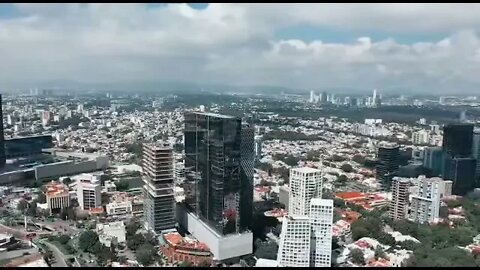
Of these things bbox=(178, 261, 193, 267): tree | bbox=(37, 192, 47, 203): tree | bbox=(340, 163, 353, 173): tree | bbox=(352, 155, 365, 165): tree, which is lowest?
bbox=(37, 192, 47, 203): tree

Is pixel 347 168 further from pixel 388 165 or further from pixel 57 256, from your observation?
pixel 57 256

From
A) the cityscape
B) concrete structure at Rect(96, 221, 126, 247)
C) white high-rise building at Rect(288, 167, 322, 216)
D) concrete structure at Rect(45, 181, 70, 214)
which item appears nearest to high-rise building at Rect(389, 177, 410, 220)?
the cityscape

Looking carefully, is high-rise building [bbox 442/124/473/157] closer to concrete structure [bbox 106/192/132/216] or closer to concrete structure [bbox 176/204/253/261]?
concrete structure [bbox 176/204/253/261]

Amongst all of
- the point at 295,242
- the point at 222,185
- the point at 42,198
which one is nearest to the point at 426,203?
the point at 295,242

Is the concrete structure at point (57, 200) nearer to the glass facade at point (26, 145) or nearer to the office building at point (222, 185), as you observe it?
the office building at point (222, 185)

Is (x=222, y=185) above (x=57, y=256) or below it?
above

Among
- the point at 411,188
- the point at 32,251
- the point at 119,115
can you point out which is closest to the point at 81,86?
the point at 119,115
